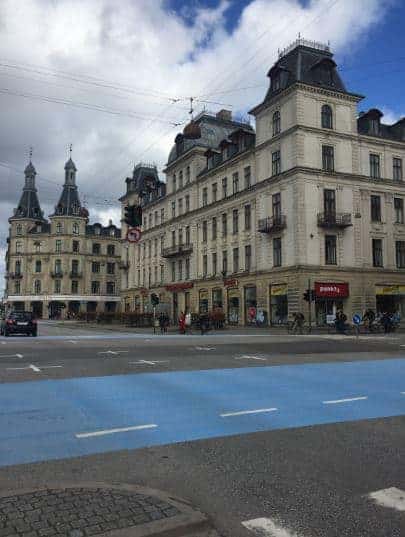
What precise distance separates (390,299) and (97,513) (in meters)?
41.8

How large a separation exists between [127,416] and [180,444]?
1617mm

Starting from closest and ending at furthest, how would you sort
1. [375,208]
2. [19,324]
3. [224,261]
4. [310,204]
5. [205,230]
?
[19,324] < [310,204] < [375,208] < [224,261] < [205,230]

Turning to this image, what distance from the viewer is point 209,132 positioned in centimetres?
5644

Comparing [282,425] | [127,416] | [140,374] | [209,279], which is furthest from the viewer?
[209,279]

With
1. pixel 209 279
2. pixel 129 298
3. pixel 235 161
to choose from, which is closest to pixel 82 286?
pixel 129 298

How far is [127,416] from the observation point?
280 inches

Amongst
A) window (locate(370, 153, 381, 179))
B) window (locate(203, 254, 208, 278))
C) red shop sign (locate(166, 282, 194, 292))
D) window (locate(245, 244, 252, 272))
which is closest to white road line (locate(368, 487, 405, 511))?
window (locate(245, 244, 252, 272))

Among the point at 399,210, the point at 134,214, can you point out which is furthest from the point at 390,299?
the point at 134,214

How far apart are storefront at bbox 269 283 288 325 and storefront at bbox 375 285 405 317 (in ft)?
25.6

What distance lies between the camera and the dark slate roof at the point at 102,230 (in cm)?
9964

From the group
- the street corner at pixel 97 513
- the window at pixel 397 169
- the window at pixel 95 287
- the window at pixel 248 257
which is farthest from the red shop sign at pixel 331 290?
the window at pixel 95 287

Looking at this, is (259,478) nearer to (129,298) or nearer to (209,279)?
(209,279)

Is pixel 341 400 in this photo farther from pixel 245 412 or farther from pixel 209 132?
pixel 209 132

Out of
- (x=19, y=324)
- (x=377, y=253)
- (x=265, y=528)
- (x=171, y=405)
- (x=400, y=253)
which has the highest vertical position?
(x=400, y=253)
